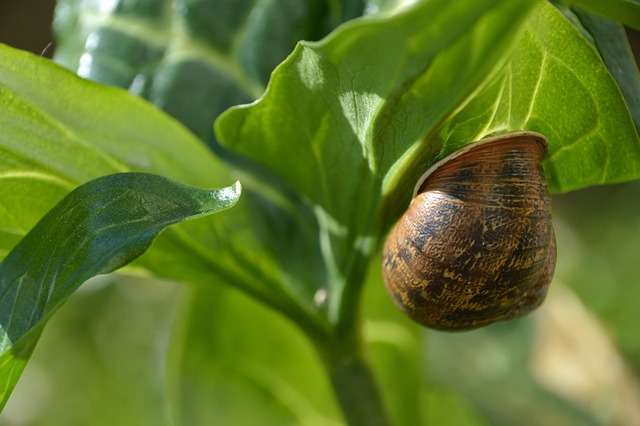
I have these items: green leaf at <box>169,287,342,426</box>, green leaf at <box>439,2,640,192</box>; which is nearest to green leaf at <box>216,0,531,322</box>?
green leaf at <box>439,2,640,192</box>

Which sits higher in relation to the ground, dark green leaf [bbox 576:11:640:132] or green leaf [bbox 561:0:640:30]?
green leaf [bbox 561:0:640:30]

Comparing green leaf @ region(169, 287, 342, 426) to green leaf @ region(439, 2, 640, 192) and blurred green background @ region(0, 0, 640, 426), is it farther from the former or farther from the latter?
green leaf @ region(439, 2, 640, 192)

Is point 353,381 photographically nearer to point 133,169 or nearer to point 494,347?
point 133,169

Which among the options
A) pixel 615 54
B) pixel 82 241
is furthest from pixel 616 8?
pixel 82 241

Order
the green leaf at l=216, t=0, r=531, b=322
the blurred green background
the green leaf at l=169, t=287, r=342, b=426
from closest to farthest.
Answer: the green leaf at l=216, t=0, r=531, b=322 → the green leaf at l=169, t=287, r=342, b=426 → the blurred green background

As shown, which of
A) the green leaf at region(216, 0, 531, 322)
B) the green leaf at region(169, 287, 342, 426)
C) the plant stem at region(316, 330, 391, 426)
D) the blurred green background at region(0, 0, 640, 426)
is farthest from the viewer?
the blurred green background at region(0, 0, 640, 426)

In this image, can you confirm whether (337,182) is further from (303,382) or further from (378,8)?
(303,382)
